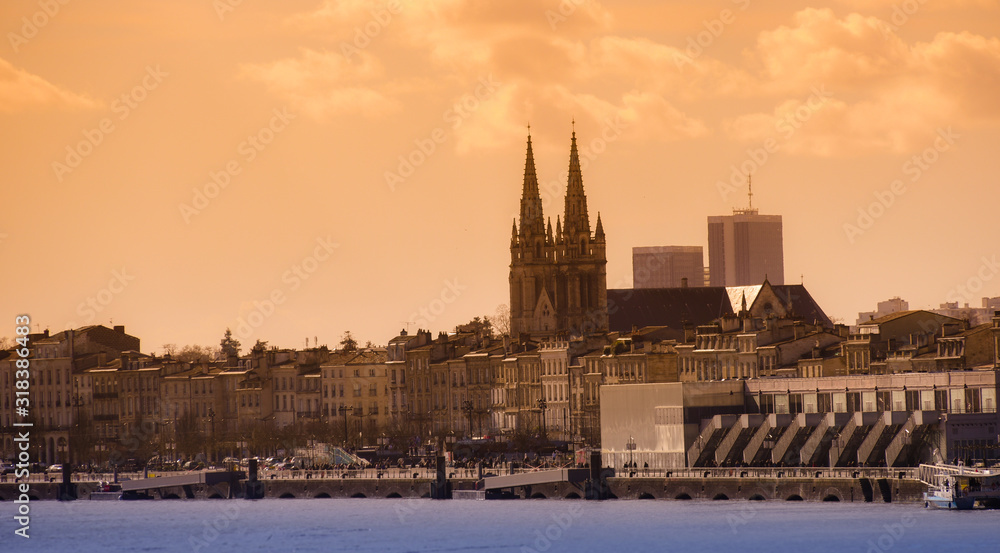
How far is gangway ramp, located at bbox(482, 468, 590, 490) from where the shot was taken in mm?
129125

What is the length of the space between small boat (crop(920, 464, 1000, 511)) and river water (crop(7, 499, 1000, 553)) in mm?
724

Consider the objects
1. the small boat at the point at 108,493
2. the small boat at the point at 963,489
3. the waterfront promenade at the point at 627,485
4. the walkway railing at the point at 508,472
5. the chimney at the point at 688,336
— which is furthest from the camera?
the chimney at the point at 688,336

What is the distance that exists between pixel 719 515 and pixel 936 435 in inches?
456

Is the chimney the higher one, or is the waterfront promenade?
the chimney

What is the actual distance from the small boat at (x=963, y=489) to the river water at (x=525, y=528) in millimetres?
724

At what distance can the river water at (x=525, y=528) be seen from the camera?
10431 centimetres

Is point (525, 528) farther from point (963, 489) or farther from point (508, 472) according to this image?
point (508, 472)

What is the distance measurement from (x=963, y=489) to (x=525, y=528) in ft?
62.1

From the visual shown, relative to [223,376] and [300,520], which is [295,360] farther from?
[300,520]

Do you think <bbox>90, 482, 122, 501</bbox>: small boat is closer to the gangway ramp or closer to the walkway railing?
the walkway railing

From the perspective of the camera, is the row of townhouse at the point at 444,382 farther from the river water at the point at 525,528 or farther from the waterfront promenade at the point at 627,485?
the river water at the point at 525,528

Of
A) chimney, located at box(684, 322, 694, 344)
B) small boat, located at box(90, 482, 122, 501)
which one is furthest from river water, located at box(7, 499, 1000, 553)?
chimney, located at box(684, 322, 694, 344)

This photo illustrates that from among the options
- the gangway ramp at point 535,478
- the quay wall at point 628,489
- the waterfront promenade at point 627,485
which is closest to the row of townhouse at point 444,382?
the waterfront promenade at point 627,485

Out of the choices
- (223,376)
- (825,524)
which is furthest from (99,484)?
(825,524)
